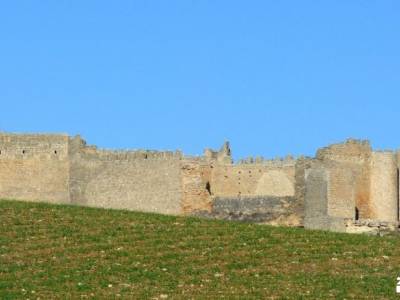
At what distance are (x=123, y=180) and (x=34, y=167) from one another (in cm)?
292

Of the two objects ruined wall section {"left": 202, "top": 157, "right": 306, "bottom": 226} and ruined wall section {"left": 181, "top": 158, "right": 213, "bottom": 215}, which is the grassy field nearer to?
ruined wall section {"left": 202, "top": 157, "right": 306, "bottom": 226}

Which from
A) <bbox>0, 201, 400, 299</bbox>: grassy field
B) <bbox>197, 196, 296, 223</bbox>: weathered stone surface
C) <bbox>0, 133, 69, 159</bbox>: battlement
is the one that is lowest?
<bbox>0, 201, 400, 299</bbox>: grassy field

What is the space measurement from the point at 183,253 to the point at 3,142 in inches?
701

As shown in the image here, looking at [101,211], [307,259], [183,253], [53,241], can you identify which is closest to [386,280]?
[307,259]

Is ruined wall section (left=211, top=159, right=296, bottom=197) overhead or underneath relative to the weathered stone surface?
overhead

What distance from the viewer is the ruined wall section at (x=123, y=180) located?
47125 millimetres

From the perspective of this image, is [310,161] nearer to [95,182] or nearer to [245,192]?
[245,192]

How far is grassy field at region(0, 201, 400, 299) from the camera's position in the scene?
2711cm

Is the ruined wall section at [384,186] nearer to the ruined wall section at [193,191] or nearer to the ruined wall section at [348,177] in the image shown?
the ruined wall section at [348,177]

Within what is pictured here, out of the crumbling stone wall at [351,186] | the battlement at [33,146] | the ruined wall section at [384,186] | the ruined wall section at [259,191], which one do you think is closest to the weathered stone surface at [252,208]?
the ruined wall section at [259,191]

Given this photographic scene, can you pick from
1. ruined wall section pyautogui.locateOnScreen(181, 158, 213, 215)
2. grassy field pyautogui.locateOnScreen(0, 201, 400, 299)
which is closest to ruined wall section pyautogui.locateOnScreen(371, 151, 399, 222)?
ruined wall section pyautogui.locateOnScreen(181, 158, 213, 215)

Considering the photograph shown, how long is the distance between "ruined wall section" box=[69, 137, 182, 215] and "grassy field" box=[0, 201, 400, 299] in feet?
34.3

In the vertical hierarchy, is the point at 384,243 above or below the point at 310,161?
below

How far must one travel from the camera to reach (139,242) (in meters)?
31.8
